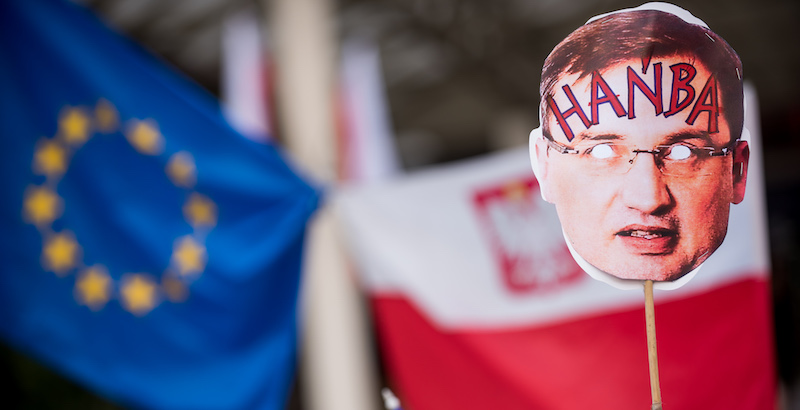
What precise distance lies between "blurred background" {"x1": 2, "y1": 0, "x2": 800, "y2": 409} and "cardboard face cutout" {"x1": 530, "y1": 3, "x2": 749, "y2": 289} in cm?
248

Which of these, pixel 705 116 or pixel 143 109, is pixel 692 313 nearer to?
pixel 705 116

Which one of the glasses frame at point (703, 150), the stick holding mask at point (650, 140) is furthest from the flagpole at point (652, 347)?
the glasses frame at point (703, 150)

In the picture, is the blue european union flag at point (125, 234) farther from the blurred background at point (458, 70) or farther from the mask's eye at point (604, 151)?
the blurred background at point (458, 70)

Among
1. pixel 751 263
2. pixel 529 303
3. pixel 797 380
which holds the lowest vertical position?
pixel 797 380

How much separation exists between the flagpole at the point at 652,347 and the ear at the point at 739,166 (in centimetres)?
11

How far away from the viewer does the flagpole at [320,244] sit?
283 cm

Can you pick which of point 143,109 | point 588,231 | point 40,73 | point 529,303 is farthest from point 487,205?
point 40,73

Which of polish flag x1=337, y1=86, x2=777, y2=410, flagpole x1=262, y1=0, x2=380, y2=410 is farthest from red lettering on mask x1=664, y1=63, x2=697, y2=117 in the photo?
flagpole x1=262, y1=0, x2=380, y2=410

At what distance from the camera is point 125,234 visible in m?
1.67

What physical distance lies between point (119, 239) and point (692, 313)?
4.44 feet

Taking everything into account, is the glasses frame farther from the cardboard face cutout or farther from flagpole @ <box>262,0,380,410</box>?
flagpole @ <box>262,0,380,410</box>

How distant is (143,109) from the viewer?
1686 mm

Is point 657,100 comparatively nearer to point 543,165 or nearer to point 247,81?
point 543,165

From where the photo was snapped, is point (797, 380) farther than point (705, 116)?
Yes
